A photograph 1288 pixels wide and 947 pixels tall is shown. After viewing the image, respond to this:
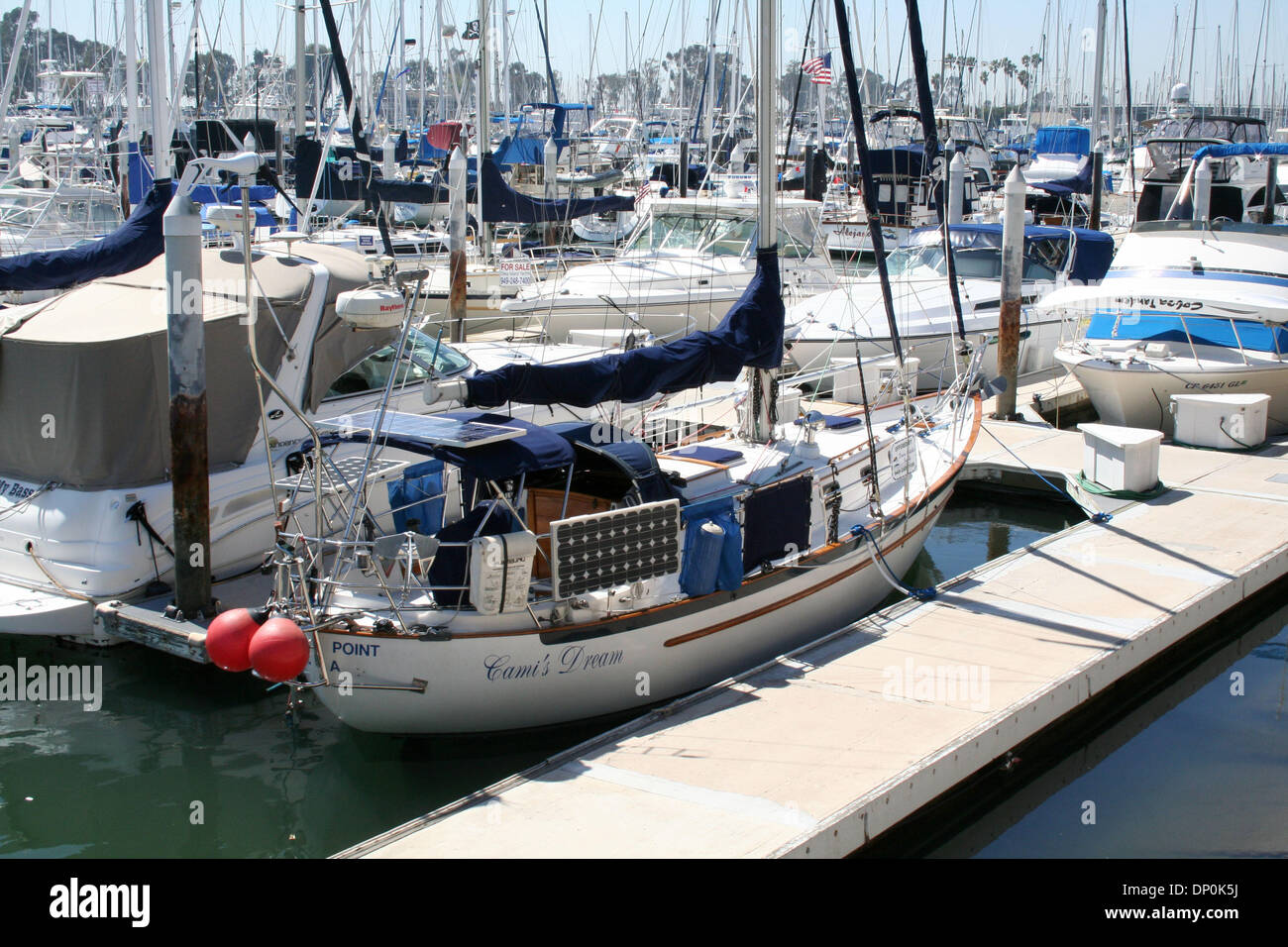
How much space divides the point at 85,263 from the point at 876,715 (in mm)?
9234

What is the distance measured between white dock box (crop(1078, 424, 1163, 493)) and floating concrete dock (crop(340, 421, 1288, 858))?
916mm

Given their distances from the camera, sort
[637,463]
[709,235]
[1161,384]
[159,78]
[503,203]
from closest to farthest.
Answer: [637,463], [159,78], [1161,384], [503,203], [709,235]

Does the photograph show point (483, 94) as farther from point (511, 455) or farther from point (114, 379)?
point (511, 455)

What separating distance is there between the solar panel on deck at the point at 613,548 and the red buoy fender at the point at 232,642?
1862 mm

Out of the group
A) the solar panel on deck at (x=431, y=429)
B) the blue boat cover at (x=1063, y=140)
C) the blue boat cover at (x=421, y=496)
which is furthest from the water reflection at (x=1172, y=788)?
the blue boat cover at (x=1063, y=140)

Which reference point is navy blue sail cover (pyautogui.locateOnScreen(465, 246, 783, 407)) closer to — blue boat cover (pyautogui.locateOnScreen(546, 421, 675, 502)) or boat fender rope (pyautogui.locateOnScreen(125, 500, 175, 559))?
blue boat cover (pyautogui.locateOnScreen(546, 421, 675, 502))

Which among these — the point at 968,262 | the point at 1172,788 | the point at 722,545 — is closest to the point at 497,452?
the point at 722,545

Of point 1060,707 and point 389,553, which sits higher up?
point 389,553

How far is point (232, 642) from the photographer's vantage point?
7227mm

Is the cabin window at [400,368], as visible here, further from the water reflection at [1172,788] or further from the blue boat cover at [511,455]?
the water reflection at [1172,788]

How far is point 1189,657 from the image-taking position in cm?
1028
